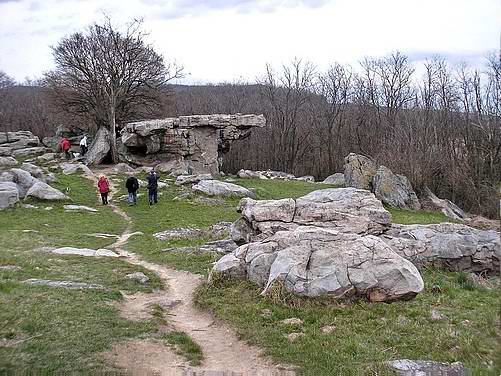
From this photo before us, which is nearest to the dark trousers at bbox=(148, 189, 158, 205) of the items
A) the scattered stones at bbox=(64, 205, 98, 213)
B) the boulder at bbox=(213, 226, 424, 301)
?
the scattered stones at bbox=(64, 205, 98, 213)

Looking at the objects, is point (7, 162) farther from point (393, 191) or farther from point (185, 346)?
point (185, 346)

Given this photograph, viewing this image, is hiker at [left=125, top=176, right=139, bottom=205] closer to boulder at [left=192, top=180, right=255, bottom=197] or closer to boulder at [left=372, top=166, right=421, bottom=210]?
boulder at [left=192, top=180, right=255, bottom=197]

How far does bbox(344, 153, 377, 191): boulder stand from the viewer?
34.8 metres

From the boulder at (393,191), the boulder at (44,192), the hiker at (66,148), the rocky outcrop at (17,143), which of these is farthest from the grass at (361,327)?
the rocky outcrop at (17,143)

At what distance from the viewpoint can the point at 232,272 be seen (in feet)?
40.1

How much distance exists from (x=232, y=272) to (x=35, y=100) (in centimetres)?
5311

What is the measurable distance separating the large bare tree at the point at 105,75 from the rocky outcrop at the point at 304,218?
83.0ft

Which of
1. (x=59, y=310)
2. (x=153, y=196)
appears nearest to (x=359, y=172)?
(x=153, y=196)

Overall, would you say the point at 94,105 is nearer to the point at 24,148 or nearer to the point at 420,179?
the point at 24,148

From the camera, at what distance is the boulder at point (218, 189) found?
2912 centimetres

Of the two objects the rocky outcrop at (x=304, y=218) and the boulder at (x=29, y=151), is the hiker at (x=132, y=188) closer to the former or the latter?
the rocky outcrop at (x=304, y=218)

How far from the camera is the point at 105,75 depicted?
39406mm

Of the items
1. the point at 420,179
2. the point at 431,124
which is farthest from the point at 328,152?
the point at 420,179

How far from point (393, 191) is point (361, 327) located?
25.4 m
